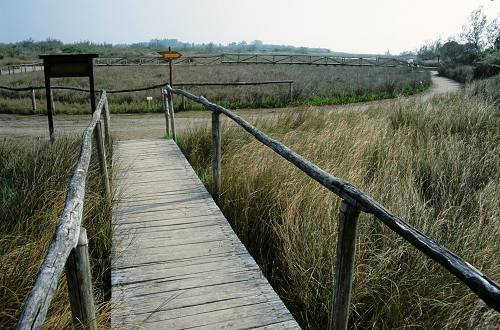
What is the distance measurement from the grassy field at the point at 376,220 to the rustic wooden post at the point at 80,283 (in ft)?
4.81

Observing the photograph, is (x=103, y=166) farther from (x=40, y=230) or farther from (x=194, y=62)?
(x=194, y=62)

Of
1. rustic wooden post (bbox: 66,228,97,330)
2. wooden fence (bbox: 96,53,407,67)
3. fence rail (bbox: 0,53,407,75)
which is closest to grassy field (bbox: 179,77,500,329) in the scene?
rustic wooden post (bbox: 66,228,97,330)

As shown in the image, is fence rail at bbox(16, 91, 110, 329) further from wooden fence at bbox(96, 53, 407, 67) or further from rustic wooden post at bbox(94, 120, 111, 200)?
wooden fence at bbox(96, 53, 407, 67)

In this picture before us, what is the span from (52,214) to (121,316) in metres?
1.23

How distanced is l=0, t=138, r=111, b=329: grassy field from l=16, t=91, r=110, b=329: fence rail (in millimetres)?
415

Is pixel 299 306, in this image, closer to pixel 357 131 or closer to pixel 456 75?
pixel 357 131

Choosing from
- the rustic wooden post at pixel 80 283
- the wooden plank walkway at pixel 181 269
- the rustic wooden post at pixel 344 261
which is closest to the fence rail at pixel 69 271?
the rustic wooden post at pixel 80 283

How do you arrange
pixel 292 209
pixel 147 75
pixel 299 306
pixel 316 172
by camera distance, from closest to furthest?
pixel 316 172
pixel 299 306
pixel 292 209
pixel 147 75

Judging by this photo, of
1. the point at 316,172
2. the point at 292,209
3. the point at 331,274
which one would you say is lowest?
the point at 331,274

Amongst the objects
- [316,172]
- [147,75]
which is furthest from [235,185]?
[147,75]

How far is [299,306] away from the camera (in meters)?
3.09

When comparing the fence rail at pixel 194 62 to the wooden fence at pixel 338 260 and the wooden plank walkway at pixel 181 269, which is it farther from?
the wooden fence at pixel 338 260

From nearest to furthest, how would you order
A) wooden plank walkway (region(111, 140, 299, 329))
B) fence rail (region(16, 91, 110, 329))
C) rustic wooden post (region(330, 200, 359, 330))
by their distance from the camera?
1. fence rail (region(16, 91, 110, 329))
2. rustic wooden post (region(330, 200, 359, 330))
3. wooden plank walkway (region(111, 140, 299, 329))

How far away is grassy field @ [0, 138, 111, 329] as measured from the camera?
2443mm
